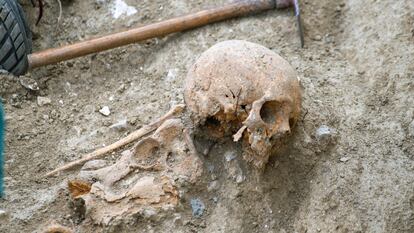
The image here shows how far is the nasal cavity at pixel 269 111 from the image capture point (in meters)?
2.91

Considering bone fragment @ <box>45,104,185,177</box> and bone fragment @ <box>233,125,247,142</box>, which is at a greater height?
bone fragment @ <box>233,125,247,142</box>

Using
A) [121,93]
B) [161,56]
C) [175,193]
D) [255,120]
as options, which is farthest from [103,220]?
[161,56]

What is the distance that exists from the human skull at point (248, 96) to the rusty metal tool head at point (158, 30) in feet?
2.94

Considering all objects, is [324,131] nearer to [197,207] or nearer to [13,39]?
[197,207]

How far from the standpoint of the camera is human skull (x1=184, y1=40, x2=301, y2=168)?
9.46 ft

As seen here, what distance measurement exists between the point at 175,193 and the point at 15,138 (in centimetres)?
98

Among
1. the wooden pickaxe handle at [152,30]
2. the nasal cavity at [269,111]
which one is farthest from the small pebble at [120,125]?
the nasal cavity at [269,111]

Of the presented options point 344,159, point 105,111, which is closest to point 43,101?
point 105,111

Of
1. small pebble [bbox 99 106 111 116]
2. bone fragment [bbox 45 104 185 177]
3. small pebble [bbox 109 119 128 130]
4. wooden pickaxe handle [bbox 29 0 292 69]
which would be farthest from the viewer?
wooden pickaxe handle [bbox 29 0 292 69]

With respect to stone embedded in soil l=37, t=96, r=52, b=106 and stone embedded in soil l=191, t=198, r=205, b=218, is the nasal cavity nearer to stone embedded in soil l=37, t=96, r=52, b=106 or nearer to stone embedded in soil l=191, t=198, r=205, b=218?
stone embedded in soil l=191, t=198, r=205, b=218

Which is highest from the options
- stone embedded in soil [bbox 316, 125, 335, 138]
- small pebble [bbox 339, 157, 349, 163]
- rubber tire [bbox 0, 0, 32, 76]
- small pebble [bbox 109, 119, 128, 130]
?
rubber tire [bbox 0, 0, 32, 76]

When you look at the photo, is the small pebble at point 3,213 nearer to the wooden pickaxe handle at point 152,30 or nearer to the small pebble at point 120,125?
the small pebble at point 120,125

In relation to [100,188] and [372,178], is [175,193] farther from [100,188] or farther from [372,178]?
[372,178]

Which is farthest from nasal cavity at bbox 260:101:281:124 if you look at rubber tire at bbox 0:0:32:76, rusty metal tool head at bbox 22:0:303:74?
rubber tire at bbox 0:0:32:76
